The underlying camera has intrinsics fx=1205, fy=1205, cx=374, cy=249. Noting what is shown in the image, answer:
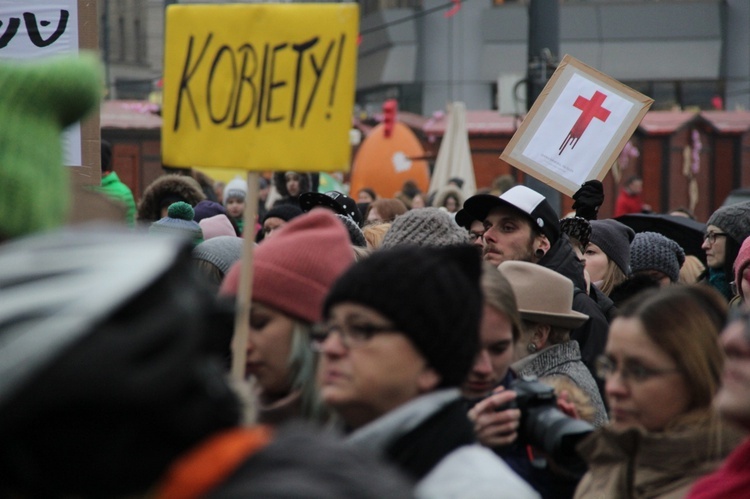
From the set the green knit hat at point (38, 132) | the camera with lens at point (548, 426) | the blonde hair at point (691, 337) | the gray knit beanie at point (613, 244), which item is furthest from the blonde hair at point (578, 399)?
the gray knit beanie at point (613, 244)

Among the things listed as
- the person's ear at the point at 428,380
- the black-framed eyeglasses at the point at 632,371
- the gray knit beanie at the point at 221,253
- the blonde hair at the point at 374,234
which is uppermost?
the person's ear at the point at 428,380

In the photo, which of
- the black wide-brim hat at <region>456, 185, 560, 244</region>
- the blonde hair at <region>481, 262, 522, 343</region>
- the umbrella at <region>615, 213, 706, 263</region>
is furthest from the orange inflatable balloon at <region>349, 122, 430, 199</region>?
the blonde hair at <region>481, 262, 522, 343</region>

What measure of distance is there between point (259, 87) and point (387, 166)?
1467 centimetres

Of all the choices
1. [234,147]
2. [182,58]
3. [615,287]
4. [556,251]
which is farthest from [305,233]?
[615,287]

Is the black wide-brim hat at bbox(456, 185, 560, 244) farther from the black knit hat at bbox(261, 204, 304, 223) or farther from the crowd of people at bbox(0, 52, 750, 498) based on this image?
the black knit hat at bbox(261, 204, 304, 223)

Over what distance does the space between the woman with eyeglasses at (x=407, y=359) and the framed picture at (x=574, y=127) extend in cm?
399

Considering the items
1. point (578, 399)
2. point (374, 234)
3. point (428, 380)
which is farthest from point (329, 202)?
point (428, 380)

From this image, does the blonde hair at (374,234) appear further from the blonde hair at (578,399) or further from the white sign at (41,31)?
the blonde hair at (578,399)

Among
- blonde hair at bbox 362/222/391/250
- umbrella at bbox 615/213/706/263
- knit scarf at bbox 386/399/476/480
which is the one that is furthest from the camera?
umbrella at bbox 615/213/706/263

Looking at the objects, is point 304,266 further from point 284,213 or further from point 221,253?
point 284,213

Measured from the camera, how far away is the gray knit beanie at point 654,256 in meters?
6.38

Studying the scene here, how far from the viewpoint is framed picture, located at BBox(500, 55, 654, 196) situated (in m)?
6.36

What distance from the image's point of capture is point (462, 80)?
33719mm

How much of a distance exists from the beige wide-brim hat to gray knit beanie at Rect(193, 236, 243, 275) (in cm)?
131
